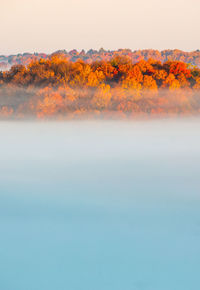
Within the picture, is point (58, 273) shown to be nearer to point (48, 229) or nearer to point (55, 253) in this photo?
point (55, 253)

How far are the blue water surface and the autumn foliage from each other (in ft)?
89.2

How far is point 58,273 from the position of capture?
23.9ft

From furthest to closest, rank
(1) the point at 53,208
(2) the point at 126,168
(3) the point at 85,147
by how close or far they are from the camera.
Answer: (3) the point at 85,147 < (2) the point at 126,168 < (1) the point at 53,208

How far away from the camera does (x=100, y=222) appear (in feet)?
33.2

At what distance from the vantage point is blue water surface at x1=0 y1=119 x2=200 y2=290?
718 cm

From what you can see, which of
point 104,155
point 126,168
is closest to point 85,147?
point 104,155

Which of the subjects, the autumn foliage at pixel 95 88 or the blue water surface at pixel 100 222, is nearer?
the blue water surface at pixel 100 222

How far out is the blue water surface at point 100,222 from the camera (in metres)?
7.18

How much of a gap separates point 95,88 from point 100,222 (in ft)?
132

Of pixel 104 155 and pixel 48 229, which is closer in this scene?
pixel 48 229

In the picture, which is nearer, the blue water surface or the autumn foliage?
the blue water surface

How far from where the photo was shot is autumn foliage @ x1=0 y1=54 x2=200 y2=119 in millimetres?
48812

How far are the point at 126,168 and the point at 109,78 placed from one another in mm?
31815

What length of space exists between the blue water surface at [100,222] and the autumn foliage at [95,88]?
27184 mm
